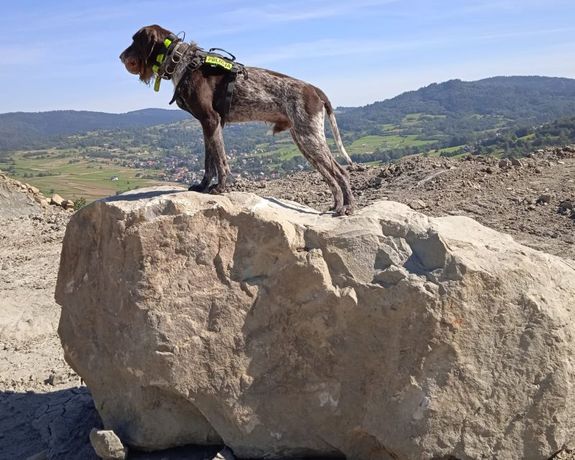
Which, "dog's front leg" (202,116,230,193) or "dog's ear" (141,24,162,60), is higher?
"dog's ear" (141,24,162,60)

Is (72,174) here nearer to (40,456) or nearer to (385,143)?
(385,143)

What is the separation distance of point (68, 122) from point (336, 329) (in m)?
167

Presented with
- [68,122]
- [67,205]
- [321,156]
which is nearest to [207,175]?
[321,156]

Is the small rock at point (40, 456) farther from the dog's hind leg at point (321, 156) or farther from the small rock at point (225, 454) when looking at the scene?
the dog's hind leg at point (321, 156)

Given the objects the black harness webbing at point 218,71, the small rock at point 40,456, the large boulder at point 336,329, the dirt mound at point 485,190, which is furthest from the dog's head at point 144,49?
the dirt mound at point 485,190

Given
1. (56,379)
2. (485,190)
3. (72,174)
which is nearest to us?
(56,379)

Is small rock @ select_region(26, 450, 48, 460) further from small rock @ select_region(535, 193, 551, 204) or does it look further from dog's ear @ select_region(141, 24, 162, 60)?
small rock @ select_region(535, 193, 551, 204)

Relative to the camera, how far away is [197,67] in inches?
246

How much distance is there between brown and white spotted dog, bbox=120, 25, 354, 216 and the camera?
6.25 meters

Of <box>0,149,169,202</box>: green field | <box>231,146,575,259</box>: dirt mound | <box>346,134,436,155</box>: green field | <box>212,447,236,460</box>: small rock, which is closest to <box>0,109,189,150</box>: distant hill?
<box>0,149,169,202</box>: green field

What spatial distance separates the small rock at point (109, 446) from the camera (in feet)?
19.5

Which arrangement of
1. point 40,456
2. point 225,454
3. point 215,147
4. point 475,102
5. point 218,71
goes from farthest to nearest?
point 475,102, point 40,456, point 218,71, point 215,147, point 225,454

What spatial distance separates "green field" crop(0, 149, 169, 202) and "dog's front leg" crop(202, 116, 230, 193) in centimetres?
2737

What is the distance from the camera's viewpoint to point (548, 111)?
96188 millimetres
